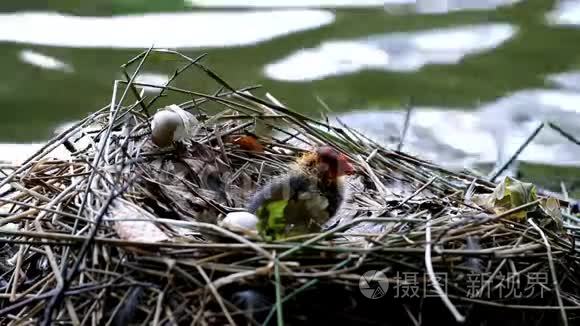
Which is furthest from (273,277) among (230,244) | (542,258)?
(542,258)

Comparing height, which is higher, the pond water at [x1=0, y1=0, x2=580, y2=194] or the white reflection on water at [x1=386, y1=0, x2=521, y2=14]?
the white reflection on water at [x1=386, y1=0, x2=521, y2=14]

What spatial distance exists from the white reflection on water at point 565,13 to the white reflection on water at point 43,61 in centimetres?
157

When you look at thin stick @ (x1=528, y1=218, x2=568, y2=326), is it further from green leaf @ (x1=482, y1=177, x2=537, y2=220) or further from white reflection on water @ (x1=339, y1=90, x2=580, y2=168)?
white reflection on water @ (x1=339, y1=90, x2=580, y2=168)

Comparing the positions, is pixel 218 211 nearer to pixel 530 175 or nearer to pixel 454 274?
pixel 454 274

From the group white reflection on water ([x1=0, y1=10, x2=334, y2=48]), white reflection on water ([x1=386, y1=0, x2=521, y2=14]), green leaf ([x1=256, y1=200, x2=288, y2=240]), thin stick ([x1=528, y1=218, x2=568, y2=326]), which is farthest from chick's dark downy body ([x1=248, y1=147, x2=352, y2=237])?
white reflection on water ([x1=386, y1=0, x2=521, y2=14])

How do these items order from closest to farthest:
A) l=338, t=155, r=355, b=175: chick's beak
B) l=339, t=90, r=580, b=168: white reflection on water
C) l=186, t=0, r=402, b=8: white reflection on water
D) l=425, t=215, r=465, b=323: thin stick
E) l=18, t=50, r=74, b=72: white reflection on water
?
1. l=425, t=215, r=465, b=323: thin stick
2. l=338, t=155, r=355, b=175: chick's beak
3. l=339, t=90, r=580, b=168: white reflection on water
4. l=18, t=50, r=74, b=72: white reflection on water
5. l=186, t=0, r=402, b=8: white reflection on water

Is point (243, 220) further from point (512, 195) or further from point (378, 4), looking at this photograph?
point (378, 4)

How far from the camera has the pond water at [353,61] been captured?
205cm

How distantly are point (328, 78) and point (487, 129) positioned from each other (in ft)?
1.53

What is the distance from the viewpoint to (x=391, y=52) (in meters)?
2.40

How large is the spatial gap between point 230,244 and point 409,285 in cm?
22

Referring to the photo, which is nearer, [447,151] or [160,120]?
[160,120]

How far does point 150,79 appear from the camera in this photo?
2.08m

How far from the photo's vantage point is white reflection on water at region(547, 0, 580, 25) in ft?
8.58
